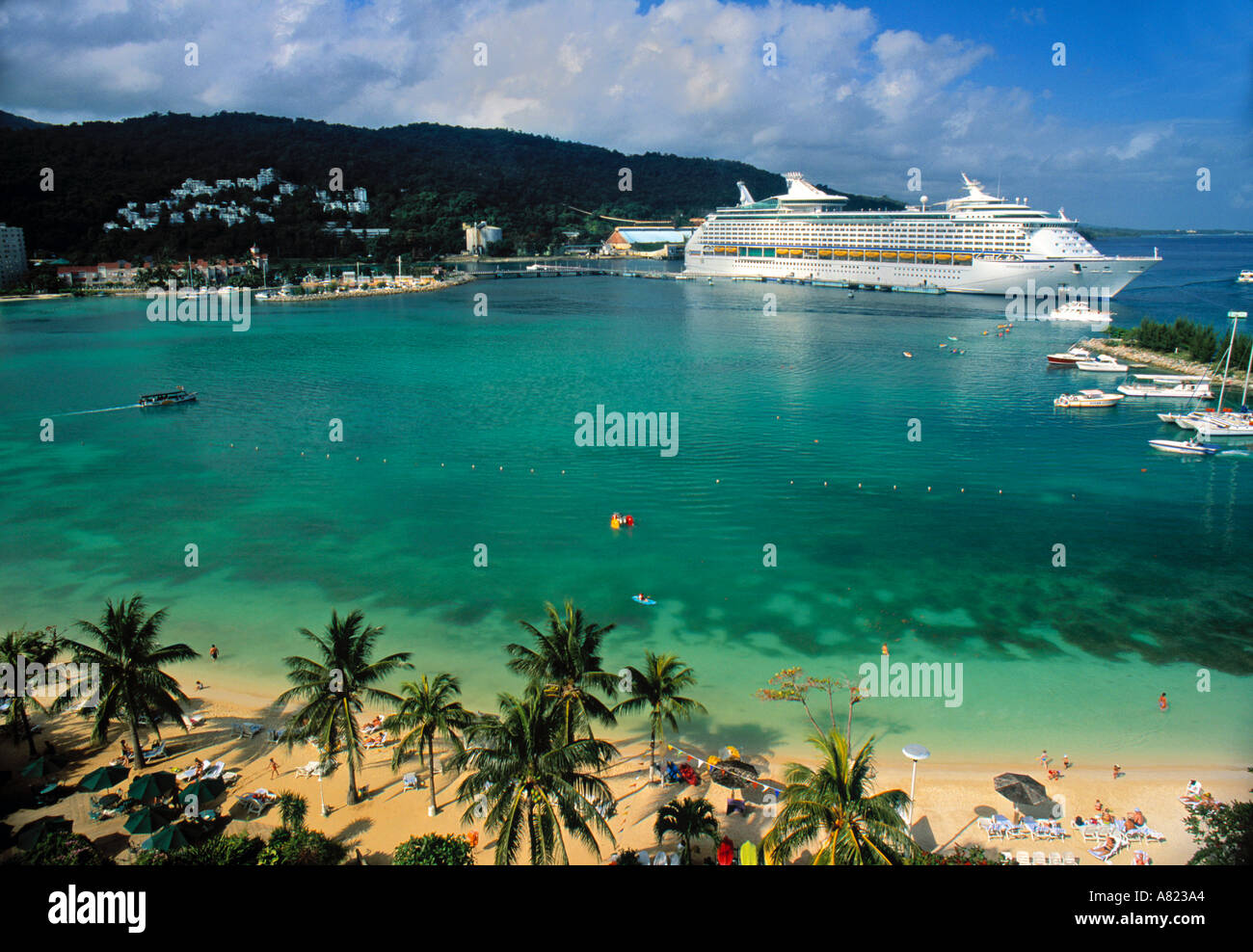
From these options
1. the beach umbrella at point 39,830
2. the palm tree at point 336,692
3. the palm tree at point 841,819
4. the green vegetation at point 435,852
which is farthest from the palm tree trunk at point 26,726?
the palm tree at point 841,819

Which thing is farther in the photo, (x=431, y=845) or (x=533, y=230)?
(x=533, y=230)

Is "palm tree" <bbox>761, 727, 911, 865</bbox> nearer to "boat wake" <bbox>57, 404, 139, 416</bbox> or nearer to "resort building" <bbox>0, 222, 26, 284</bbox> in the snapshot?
"boat wake" <bbox>57, 404, 139, 416</bbox>

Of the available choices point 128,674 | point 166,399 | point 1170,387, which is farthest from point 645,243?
point 128,674

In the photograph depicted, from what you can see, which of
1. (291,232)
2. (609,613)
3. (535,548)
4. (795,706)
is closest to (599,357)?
(535,548)

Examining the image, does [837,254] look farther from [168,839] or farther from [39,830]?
[39,830]

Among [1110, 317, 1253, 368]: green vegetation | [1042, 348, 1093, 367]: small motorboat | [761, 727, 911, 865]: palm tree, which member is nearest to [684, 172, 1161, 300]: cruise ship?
[1110, 317, 1253, 368]: green vegetation
